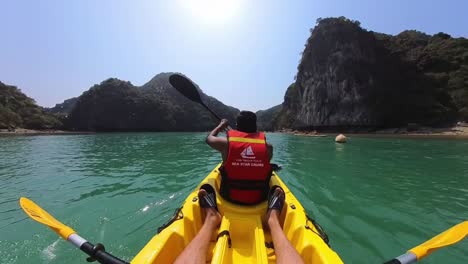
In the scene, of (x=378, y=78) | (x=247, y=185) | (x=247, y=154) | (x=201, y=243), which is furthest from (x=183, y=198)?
(x=378, y=78)

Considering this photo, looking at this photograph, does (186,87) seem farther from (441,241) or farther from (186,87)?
(441,241)

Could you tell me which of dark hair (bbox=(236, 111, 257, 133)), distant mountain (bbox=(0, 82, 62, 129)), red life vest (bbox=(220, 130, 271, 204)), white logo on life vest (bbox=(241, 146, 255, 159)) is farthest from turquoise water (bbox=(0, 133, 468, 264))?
distant mountain (bbox=(0, 82, 62, 129))

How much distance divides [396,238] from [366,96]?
60991 millimetres

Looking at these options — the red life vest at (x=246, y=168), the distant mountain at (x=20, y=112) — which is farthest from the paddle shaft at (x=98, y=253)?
the distant mountain at (x=20, y=112)

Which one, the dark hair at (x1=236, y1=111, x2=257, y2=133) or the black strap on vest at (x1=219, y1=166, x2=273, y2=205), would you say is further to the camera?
the dark hair at (x1=236, y1=111, x2=257, y2=133)

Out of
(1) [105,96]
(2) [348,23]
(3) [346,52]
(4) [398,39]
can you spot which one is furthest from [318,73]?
(1) [105,96]

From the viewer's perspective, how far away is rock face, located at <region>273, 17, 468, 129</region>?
54500 millimetres

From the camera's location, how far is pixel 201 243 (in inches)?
110

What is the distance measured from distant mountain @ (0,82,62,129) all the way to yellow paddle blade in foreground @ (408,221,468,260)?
8333cm

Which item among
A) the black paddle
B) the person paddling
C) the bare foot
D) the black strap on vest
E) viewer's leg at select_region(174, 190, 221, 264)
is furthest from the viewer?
the black paddle

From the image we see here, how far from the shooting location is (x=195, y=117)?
127562 mm

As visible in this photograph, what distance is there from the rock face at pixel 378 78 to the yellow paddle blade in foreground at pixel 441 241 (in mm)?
59238

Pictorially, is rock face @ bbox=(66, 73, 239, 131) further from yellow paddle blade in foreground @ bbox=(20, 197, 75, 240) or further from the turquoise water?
yellow paddle blade in foreground @ bbox=(20, 197, 75, 240)

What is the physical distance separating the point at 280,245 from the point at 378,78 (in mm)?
66709
